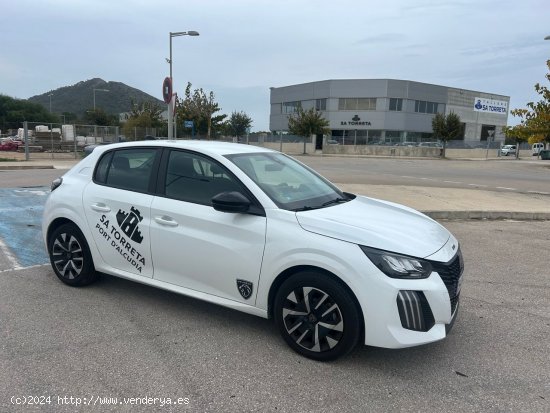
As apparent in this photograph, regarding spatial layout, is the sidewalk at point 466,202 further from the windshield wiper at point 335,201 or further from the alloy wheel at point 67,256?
the alloy wheel at point 67,256

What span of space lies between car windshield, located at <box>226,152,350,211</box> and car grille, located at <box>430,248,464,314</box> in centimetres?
107

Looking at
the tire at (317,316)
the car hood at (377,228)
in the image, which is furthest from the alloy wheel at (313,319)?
the car hood at (377,228)

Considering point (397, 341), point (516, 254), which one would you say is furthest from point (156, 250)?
point (516, 254)

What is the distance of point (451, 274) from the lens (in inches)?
134

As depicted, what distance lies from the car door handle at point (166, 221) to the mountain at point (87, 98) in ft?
387

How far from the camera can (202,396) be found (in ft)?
9.79

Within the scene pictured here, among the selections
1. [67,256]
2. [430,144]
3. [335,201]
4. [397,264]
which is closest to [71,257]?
[67,256]

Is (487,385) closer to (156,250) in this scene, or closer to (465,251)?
(156,250)

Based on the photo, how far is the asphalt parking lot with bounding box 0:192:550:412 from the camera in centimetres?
296

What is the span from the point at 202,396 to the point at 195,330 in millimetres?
983

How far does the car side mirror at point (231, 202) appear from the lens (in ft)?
11.7

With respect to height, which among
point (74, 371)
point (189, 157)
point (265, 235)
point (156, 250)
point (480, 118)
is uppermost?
point (480, 118)

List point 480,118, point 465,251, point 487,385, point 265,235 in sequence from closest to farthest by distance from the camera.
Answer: point 487,385, point 265,235, point 465,251, point 480,118

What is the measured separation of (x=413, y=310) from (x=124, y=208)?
107 inches
